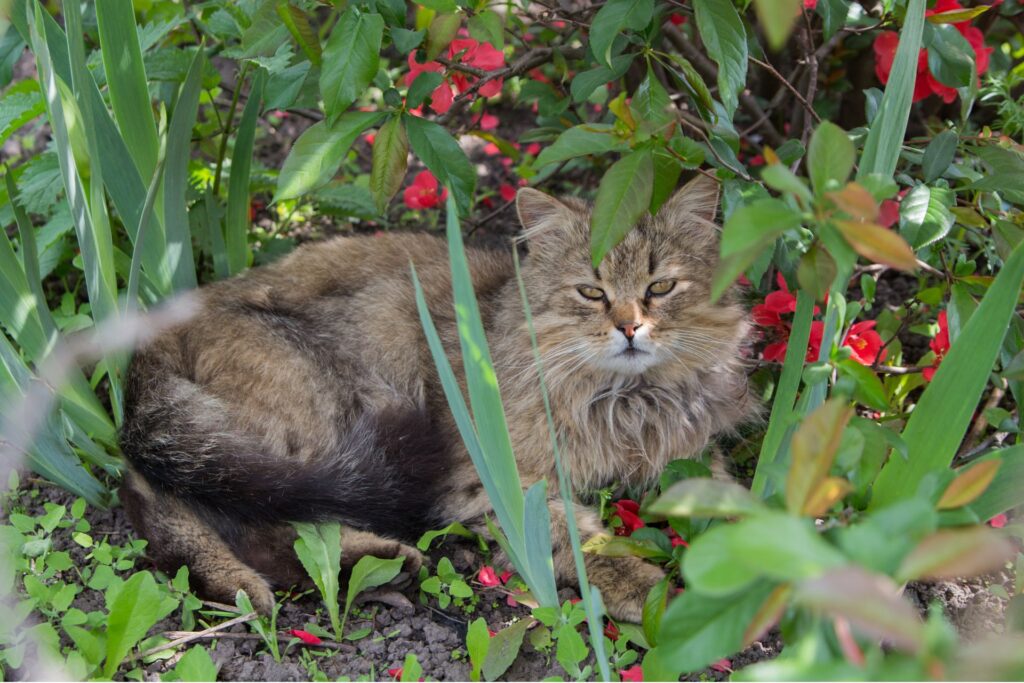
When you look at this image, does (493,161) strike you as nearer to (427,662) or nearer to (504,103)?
(504,103)

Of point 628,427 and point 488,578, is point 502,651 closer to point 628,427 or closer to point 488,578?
point 488,578

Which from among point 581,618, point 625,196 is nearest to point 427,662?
point 581,618

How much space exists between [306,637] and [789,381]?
120cm

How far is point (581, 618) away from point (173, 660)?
3.04 ft

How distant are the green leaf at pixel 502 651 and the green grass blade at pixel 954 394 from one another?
83 centimetres

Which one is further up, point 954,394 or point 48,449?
point 954,394

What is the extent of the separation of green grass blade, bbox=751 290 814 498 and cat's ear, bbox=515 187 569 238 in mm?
831

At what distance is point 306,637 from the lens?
2.11m

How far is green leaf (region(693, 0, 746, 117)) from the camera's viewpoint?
1.90 m

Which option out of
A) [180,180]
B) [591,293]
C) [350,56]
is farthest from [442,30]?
[180,180]

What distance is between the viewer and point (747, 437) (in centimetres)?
277

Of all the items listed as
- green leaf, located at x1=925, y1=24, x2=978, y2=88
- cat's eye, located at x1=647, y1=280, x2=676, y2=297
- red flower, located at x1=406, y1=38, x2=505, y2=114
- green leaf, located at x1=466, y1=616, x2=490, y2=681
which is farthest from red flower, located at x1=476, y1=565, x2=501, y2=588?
green leaf, located at x1=925, y1=24, x2=978, y2=88

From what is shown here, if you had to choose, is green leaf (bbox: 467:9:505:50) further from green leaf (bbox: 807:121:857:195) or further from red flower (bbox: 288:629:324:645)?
red flower (bbox: 288:629:324:645)

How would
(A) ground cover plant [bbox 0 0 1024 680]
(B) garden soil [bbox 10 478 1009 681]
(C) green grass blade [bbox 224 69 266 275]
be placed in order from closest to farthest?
(A) ground cover plant [bbox 0 0 1024 680], (B) garden soil [bbox 10 478 1009 681], (C) green grass blade [bbox 224 69 266 275]
